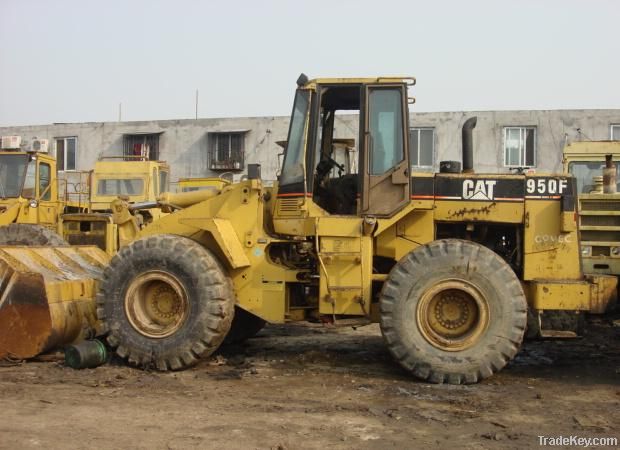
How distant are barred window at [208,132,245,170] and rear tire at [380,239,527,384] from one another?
22.6 meters

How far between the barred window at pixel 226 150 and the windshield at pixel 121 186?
11.0 meters

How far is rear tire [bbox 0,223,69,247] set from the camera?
37.6 ft

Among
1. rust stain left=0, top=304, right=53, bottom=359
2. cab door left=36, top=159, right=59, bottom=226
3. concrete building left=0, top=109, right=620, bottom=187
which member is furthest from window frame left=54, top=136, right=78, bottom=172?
rust stain left=0, top=304, right=53, bottom=359

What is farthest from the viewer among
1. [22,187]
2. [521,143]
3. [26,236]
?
[521,143]

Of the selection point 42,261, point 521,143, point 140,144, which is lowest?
point 42,261

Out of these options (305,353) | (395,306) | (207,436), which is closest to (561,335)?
(395,306)

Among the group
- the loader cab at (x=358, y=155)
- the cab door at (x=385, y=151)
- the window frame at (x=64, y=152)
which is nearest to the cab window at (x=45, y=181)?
the loader cab at (x=358, y=155)

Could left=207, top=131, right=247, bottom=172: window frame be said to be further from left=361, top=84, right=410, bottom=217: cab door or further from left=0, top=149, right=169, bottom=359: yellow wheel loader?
left=361, top=84, right=410, bottom=217: cab door

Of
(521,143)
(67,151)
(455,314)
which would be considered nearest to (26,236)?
(455,314)

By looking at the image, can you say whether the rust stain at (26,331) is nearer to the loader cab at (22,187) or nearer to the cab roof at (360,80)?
the cab roof at (360,80)

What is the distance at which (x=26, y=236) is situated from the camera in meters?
11.6

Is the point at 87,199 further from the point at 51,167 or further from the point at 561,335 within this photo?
the point at 561,335

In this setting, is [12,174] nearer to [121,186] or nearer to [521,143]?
[121,186]

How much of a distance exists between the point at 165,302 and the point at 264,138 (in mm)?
21737
